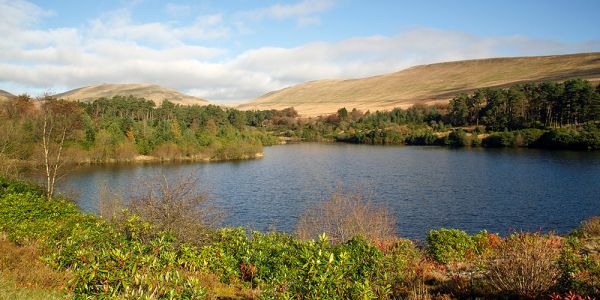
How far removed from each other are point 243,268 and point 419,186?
158ft

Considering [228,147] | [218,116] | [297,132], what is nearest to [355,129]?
Result: [297,132]

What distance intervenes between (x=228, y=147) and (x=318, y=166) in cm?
2980

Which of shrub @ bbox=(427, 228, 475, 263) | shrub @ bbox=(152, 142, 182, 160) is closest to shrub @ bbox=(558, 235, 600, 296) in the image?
shrub @ bbox=(427, 228, 475, 263)

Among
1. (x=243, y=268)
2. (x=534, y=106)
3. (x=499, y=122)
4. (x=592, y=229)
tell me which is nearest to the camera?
(x=243, y=268)

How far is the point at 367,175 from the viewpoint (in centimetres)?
6944

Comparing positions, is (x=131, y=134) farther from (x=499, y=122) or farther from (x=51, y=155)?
(x=499, y=122)

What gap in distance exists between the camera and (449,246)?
68.5 ft

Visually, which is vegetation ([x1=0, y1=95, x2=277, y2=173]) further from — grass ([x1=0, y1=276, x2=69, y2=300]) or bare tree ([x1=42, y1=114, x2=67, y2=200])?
grass ([x1=0, y1=276, x2=69, y2=300])

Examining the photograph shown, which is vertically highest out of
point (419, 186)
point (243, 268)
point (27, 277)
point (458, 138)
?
point (458, 138)

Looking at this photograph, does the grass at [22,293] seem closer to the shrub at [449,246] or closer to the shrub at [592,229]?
the shrub at [449,246]

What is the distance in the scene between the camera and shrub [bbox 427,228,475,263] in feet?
67.7

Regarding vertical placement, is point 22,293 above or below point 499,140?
above

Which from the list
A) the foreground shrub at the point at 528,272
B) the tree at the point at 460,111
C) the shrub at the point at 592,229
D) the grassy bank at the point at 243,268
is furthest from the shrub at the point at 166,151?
the tree at the point at 460,111

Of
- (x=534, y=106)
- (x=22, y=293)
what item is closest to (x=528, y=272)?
(x=22, y=293)
